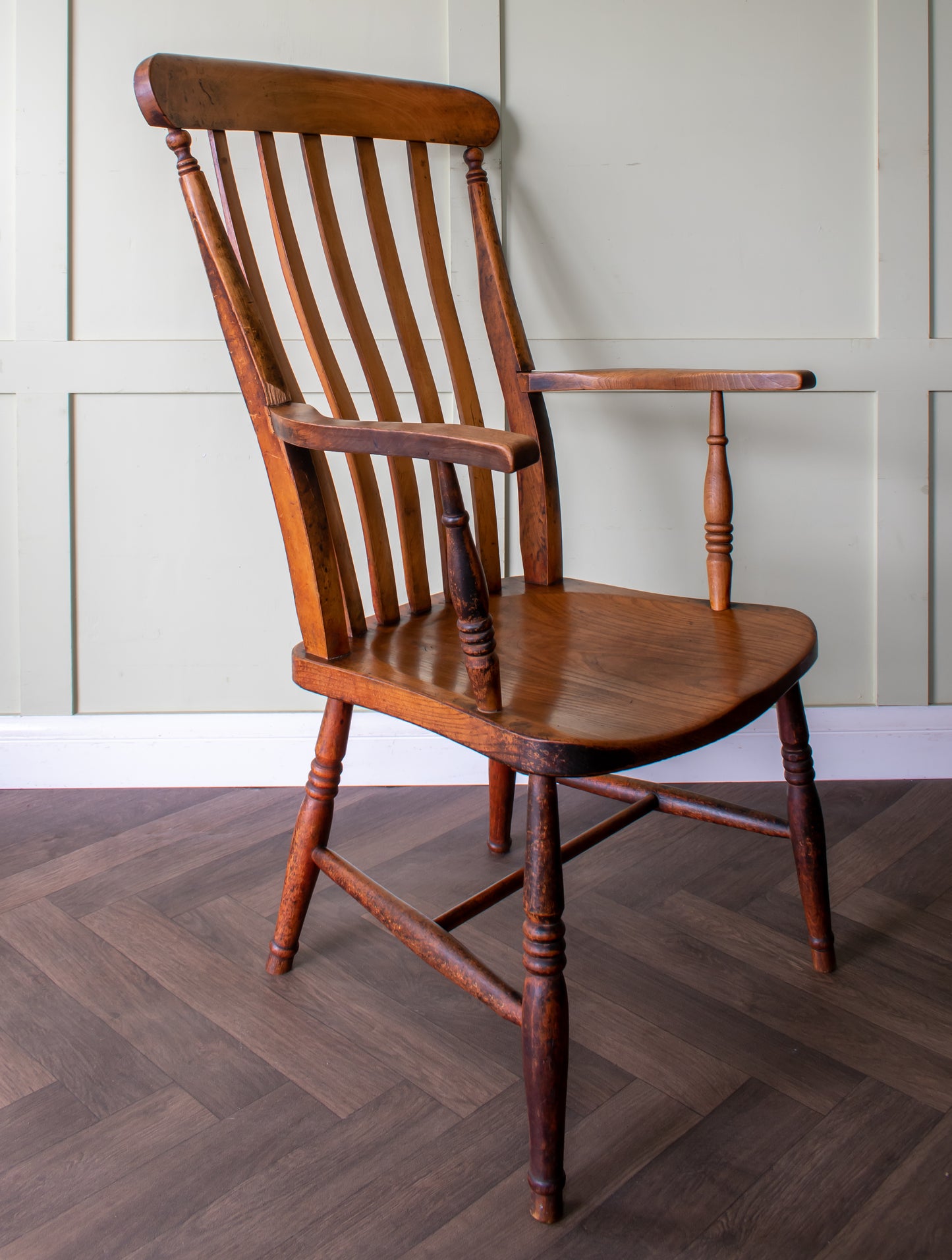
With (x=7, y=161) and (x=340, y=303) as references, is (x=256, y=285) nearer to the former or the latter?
(x=340, y=303)

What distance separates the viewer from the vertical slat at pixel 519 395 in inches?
56.8

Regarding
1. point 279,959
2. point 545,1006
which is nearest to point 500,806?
point 279,959

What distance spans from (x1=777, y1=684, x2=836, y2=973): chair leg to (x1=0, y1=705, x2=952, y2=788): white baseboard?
552 millimetres

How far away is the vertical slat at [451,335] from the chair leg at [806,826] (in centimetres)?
42

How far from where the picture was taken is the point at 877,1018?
1253 mm

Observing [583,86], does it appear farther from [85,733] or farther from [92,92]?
[85,733]

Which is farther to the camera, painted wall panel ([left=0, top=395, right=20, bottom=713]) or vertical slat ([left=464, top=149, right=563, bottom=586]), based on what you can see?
painted wall panel ([left=0, top=395, right=20, bottom=713])

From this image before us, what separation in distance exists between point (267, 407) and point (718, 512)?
58 cm

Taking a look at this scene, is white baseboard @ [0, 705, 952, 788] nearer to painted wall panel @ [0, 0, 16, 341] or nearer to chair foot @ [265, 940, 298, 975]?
chair foot @ [265, 940, 298, 975]

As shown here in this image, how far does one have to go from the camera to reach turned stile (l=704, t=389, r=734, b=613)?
1307mm

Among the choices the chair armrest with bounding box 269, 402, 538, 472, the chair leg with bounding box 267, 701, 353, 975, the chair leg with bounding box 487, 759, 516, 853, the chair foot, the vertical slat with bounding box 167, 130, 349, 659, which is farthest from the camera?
the chair leg with bounding box 487, 759, 516, 853

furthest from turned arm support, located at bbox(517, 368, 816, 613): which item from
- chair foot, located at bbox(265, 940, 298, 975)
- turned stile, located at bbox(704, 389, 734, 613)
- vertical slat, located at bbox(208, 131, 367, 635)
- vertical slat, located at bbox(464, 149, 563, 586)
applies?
chair foot, located at bbox(265, 940, 298, 975)

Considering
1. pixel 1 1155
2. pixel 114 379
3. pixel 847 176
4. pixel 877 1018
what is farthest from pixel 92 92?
pixel 877 1018

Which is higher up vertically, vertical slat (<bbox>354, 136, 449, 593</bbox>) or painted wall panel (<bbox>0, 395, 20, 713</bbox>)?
vertical slat (<bbox>354, 136, 449, 593</bbox>)
